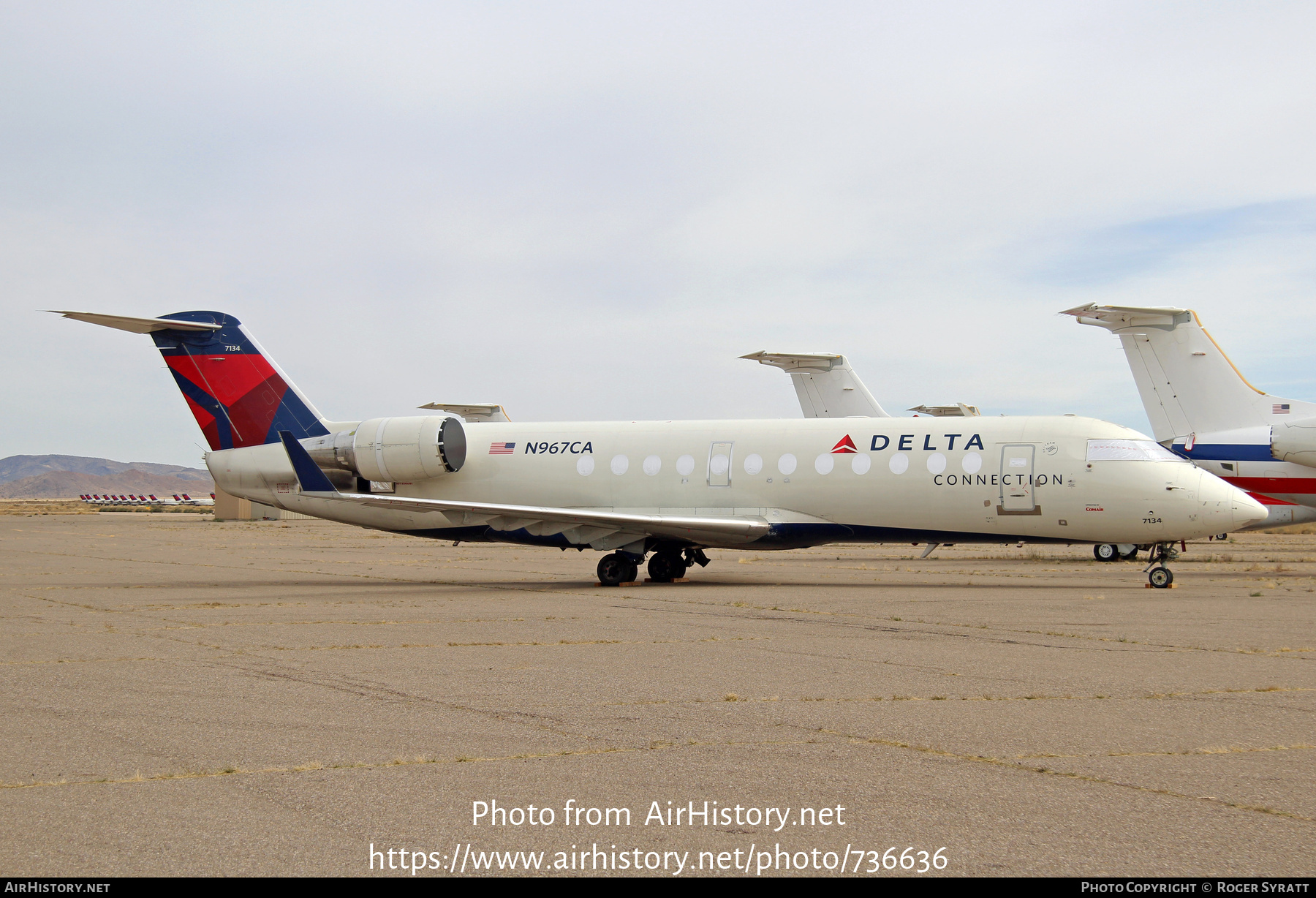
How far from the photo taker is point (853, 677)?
8922mm

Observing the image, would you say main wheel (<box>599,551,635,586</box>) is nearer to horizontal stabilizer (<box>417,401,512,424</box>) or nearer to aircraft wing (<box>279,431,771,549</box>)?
aircraft wing (<box>279,431,771,549</box>)

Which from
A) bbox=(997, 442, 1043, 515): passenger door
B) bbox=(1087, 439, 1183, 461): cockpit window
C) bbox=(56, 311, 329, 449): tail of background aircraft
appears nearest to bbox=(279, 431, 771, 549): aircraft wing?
bbox=(56, 311, 329, 449): tail of background aircraft

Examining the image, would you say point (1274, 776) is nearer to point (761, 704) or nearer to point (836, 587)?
point (761, 704)

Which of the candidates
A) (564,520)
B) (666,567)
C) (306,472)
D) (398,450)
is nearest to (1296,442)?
(666,567)

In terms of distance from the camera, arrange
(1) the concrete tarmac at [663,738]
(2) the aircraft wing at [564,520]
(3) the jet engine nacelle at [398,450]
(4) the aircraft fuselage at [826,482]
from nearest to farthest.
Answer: (1) the concrete tarmac at [663,738]
(4) the aircraft fuselage at [826,482]
(2) the aircraft wing at [564,520]
(3) the jet engine nacelle at [398,450]

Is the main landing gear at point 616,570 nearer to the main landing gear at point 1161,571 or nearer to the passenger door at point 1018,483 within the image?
the passenger door at point 1018,483

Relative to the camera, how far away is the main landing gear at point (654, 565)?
790 inches

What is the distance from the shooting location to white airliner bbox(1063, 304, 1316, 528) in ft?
77.7

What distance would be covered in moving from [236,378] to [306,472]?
192 inches

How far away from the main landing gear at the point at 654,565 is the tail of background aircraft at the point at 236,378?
699 cm

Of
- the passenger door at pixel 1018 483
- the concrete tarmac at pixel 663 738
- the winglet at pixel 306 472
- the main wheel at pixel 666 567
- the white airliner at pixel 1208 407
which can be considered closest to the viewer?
the concrete tarmac at pixel 663 738

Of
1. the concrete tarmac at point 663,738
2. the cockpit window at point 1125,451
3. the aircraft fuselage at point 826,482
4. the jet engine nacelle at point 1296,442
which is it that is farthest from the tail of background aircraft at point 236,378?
the jet engine nacelle at point 1296,442
